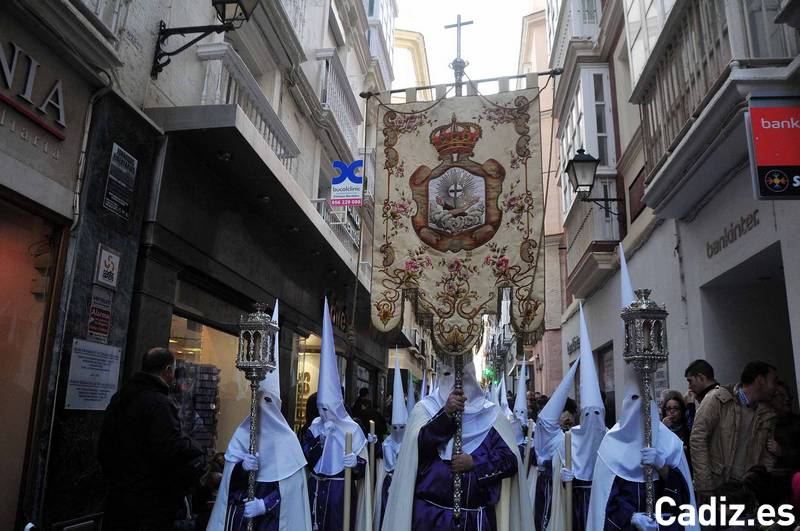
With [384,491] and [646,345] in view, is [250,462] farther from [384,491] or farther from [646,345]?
[646,345]

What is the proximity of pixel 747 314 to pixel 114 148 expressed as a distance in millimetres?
7889

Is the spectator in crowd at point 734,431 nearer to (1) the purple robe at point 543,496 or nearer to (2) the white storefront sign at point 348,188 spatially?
(1) the purple robe at point 543,496

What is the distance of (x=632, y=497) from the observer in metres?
4.36

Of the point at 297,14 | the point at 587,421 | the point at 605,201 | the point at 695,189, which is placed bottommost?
the point at 587,421

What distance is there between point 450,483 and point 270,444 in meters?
1.48

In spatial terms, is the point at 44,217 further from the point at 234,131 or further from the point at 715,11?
the point at 715,11

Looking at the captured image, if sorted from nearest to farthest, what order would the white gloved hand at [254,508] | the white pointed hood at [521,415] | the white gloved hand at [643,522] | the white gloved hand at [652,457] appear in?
the white gloved hand at [643,522] < the white gloved hand at [652,457] < the white gloved hand at [254,508] < the white pointed hood at [521,415]

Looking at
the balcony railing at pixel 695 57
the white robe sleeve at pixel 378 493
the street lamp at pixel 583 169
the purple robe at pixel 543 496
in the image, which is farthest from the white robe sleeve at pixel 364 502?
the street lamp at pixel 583 169

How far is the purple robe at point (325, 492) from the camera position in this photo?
592cm

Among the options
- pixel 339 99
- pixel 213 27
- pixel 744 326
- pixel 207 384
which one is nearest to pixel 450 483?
pixel 207 384

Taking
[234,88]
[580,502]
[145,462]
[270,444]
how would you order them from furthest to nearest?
1. [234,88]
2. [580,502]
3. [270,444]
4. [145,462]

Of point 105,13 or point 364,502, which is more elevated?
point 105,13

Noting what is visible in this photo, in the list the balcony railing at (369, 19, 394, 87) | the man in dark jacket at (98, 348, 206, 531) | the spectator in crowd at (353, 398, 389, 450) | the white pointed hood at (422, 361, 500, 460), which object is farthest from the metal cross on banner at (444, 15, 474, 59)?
the balcony railing at (369, 19, 394, 87)

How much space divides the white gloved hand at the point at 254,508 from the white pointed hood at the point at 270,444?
0.24 metres
